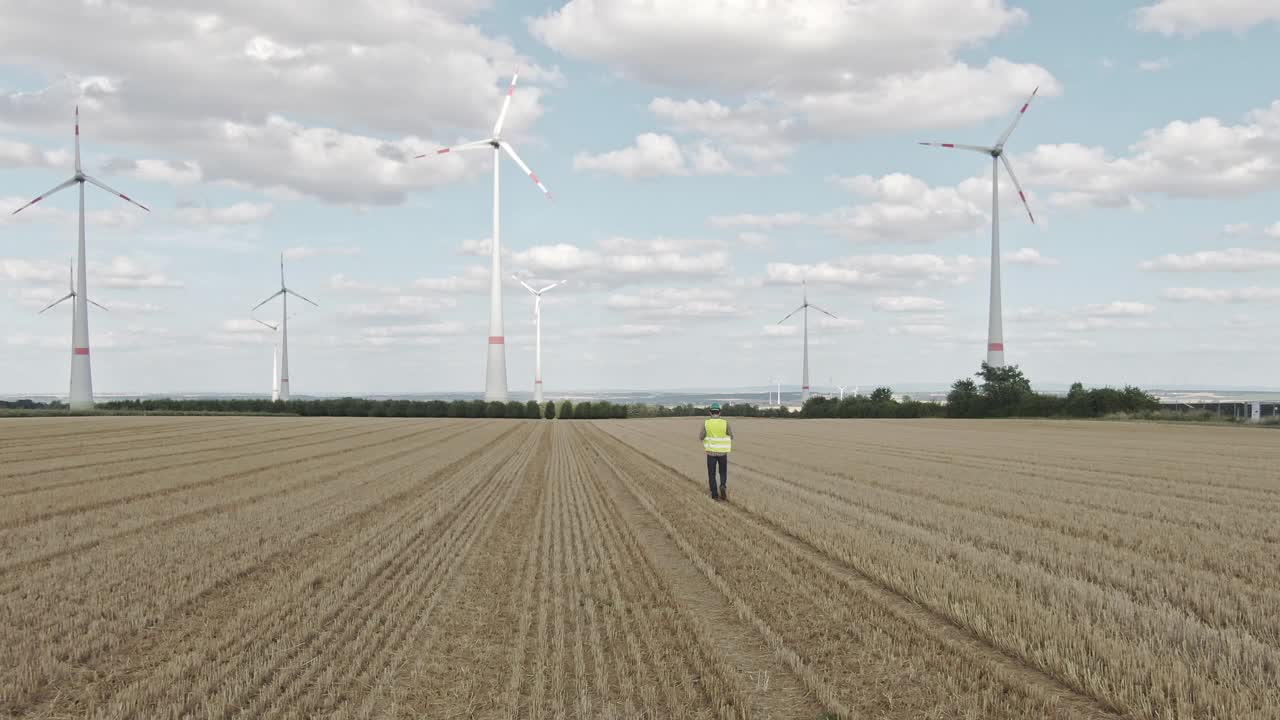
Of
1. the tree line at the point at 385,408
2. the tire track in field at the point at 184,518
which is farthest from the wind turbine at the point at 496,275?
the tire track in field at the point at 184,518

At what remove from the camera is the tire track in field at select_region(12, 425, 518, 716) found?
303 inches

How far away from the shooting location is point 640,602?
11.0m

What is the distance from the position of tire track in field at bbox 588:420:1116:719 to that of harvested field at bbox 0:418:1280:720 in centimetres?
4

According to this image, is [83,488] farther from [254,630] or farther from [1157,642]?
[1157,642]

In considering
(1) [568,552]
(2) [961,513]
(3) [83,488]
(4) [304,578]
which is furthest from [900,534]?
(3) [83,488]

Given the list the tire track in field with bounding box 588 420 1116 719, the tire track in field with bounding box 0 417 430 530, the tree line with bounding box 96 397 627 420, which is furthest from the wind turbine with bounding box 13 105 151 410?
the tire track in field with bounding box 588 420 1116 719

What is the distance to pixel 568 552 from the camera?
14500 millimetres

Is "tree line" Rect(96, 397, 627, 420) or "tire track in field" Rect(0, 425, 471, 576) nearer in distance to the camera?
"tire track in field" Rect(0, 425, 471, 576)

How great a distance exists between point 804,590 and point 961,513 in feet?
26.9

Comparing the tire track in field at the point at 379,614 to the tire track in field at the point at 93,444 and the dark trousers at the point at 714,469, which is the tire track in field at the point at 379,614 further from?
the tire track in field at the point at 93,444

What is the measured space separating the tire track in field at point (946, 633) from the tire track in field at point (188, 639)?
7.17 m

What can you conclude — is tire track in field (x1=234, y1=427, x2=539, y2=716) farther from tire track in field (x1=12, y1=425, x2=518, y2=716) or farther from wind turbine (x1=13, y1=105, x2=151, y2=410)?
wind turbine (x1=13, y1=105, x2=151, y2=410)

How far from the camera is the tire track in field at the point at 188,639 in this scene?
7.70 metres

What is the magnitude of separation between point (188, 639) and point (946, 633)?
827 centimetres
